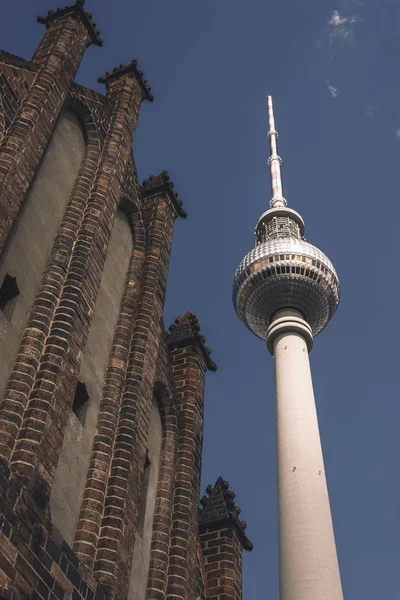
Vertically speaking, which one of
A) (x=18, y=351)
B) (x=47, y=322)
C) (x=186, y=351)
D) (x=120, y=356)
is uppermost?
(x=186, y=351)

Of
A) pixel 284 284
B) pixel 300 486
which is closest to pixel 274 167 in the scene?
pixel 284 284

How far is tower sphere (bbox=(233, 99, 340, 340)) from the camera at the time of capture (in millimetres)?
50366

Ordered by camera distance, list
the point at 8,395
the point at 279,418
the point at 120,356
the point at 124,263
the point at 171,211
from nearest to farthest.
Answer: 1. the point at 8,395
2. the point at 120,356
3. the point at 124,263
4. the point at 171,211
5. the point at 279,418

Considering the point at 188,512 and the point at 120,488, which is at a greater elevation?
the point at 188,512

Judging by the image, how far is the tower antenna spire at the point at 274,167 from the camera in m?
62.2

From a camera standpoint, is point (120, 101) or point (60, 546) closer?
point (60, 546)

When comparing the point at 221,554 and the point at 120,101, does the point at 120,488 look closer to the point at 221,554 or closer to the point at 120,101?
the point at 221,554

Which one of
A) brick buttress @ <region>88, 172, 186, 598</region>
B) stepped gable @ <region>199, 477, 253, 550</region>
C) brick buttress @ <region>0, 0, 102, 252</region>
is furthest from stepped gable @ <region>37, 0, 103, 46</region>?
stepped gable @ <region>199, 477, 253, 550</region>

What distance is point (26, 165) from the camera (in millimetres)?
12281

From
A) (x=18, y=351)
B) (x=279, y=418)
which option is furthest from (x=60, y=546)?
(x=279, y=418)

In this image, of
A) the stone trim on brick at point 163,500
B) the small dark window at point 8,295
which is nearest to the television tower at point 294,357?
the stone trim on brick at point 163,500

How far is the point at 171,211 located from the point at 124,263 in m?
3.38

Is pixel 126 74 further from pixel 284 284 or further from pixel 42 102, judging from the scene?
pixel 284 284

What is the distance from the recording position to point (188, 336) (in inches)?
716
